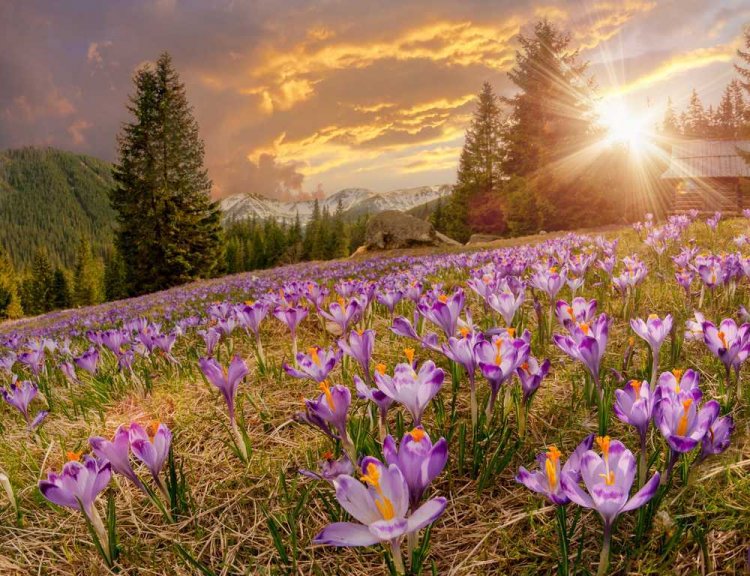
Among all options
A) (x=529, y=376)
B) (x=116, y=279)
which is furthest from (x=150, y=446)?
(x=116, y=279)

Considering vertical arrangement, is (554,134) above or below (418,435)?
above

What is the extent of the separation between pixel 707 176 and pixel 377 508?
139 feet

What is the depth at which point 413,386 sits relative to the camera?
146 centimetres

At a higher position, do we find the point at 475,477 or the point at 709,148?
the point at 709,148

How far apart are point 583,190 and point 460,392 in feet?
85.2

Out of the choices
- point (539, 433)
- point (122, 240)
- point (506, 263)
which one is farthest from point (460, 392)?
point (122, 240)

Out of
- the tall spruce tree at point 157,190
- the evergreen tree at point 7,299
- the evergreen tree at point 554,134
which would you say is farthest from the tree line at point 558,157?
the evergreen tree at point 7,299

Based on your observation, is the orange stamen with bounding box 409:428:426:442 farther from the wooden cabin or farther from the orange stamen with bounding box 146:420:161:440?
the wooden cabin

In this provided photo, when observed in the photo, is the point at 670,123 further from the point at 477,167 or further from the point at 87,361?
the point at 87,361

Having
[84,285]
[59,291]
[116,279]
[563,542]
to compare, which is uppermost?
[116,279]

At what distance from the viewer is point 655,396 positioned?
133cm

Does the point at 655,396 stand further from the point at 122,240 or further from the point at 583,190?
the point at 122,240

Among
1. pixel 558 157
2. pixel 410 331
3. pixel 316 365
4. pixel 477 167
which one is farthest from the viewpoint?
pixel 477 167

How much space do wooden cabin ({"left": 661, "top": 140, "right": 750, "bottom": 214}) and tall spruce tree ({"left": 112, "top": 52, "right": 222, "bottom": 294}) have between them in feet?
119
